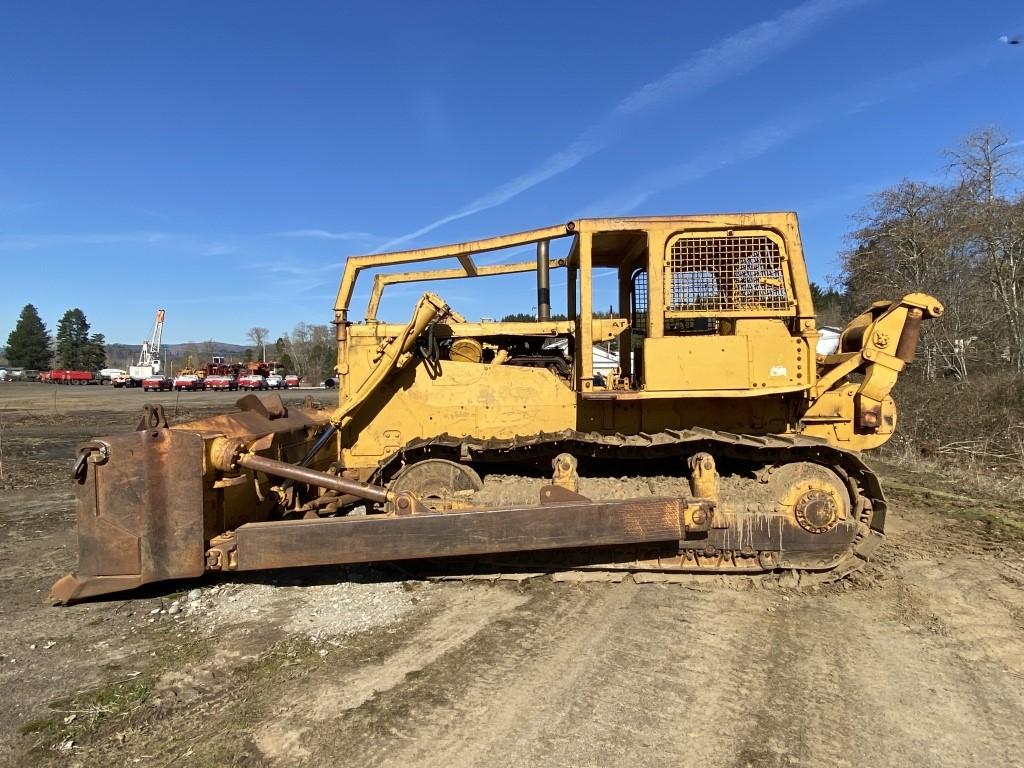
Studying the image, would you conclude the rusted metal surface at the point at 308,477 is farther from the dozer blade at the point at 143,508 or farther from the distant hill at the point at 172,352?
the distant hill at the point at 172,352

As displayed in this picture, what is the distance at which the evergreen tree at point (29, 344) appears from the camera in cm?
8912

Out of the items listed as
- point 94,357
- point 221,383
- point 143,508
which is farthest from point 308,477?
point 94,357

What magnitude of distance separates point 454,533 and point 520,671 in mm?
1006

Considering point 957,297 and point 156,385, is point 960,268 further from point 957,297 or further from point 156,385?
point 156,385

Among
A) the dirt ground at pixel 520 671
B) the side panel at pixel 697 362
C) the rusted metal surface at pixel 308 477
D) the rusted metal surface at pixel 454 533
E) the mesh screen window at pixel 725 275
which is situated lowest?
the dirt ground at pixel 520 671

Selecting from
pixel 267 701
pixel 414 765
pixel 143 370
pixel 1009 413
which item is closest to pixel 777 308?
pixel 414 765

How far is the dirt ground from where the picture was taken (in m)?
2.85

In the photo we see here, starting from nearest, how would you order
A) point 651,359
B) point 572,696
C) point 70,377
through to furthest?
point 572,696 → point 651,359 → point 70,377

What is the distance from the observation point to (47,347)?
9225 centimetres

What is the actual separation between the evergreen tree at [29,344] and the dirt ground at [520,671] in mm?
106331

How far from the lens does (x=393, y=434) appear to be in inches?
222

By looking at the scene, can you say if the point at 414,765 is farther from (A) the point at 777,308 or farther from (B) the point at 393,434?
(A) the point at 777,308

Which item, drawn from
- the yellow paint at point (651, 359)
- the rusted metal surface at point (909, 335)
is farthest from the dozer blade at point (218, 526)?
the rusted metal surface at point (909, 335)

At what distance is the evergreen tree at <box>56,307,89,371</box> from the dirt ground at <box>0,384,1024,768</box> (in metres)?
95.4
